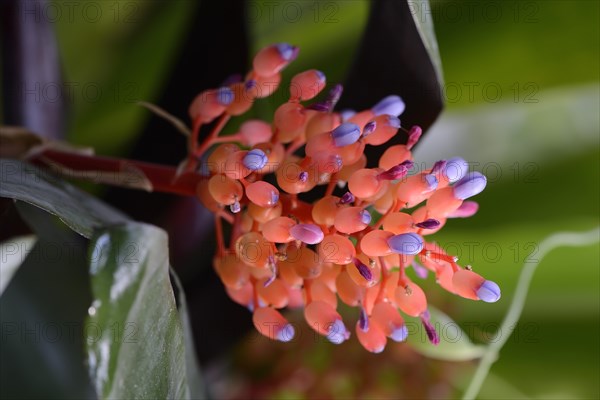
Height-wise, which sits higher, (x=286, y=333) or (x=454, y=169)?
(x=454, y=169)

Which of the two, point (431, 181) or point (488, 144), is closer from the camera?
point (431, 181)

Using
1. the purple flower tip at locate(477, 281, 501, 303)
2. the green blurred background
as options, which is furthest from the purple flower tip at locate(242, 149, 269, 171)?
the green blurred background

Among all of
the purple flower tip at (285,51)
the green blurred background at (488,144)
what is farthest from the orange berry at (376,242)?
the green blurred background at (488,144)

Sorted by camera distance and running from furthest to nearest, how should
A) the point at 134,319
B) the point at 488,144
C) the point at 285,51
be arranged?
1. the point at 488,144
2. the point at 285,51
3. the point at 134,319

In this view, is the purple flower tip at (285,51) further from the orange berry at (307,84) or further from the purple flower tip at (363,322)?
the purple flower tip at (363,322)

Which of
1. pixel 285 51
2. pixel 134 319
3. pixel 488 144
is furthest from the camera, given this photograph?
pixel 488 144

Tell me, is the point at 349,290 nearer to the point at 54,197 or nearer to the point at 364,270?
the point at 364,270

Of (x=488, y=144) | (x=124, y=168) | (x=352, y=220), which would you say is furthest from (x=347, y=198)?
(x=488, y=144)
